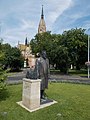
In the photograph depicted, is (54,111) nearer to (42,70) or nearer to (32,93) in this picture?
(32,93)

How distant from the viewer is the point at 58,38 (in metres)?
41.3

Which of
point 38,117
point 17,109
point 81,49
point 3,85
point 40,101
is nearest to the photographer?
point 38,117

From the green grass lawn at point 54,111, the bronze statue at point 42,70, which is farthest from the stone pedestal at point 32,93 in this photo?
the bronze statue at point 42,70

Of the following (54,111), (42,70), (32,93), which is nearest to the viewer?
(54,111)

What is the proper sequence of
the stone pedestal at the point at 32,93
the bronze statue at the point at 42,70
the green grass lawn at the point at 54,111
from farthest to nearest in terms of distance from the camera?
the bronze statue at the point at 42,70 < the stone pedestal at the point at 32,93 < the green grass lawn at the point at 54,111

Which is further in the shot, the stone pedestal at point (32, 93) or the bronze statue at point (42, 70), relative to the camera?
the bronze statue at point (42, 70)

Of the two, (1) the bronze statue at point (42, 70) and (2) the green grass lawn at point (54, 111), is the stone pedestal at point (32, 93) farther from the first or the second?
(1) the bronze statue at point (42, 70)

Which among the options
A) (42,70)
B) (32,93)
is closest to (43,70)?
(42,70)

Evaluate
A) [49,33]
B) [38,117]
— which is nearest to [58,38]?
[49,33]

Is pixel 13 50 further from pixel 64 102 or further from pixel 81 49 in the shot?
pixel 64 102

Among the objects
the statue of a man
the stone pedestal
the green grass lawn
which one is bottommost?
the green grass lawn

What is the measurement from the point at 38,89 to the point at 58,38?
1275 inches

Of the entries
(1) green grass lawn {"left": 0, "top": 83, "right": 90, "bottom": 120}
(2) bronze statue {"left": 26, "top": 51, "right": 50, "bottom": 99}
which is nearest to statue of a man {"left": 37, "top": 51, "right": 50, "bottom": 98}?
(2) bronze statue {"left": 26, "top": 51, "right": 50, "bottom": 99}

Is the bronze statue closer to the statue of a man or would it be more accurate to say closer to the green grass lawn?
the statue of a man
